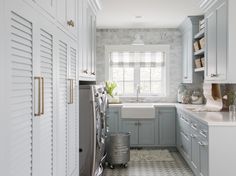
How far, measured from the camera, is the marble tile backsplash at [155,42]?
20.4ft

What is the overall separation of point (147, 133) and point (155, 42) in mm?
1933

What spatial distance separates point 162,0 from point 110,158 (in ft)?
7.87

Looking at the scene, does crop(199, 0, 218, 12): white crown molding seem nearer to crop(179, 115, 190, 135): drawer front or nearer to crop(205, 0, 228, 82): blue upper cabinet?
crop(205, 0, 228, 82): blue upper cabinet

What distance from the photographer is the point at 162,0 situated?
4.09 m

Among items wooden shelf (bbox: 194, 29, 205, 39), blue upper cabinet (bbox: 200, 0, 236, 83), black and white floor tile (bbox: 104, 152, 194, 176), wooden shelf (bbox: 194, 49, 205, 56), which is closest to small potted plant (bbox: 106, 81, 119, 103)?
black and white floor tile (bbox: 104, 152, 194, 176)

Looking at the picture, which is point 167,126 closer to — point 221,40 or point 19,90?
point 221,40

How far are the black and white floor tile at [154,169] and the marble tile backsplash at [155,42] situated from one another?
6.01 ft

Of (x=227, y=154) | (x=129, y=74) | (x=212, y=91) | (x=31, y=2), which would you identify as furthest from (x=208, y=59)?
(x=31, y=2)

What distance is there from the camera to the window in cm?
632

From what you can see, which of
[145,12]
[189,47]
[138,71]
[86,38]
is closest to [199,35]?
[189,47]

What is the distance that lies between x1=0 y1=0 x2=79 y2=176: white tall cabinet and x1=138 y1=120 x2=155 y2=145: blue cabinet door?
11.8 ft

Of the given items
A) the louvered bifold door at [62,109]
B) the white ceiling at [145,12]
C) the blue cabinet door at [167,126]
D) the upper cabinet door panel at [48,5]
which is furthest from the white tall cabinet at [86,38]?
the blue cabinet door at [167,126]

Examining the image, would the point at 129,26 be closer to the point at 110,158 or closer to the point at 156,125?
the point at 156,125

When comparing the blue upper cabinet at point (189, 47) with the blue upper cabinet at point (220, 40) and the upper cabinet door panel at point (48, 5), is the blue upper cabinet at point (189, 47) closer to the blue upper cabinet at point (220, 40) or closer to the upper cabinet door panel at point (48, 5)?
the blue upper cabinet at point (220, 40)
